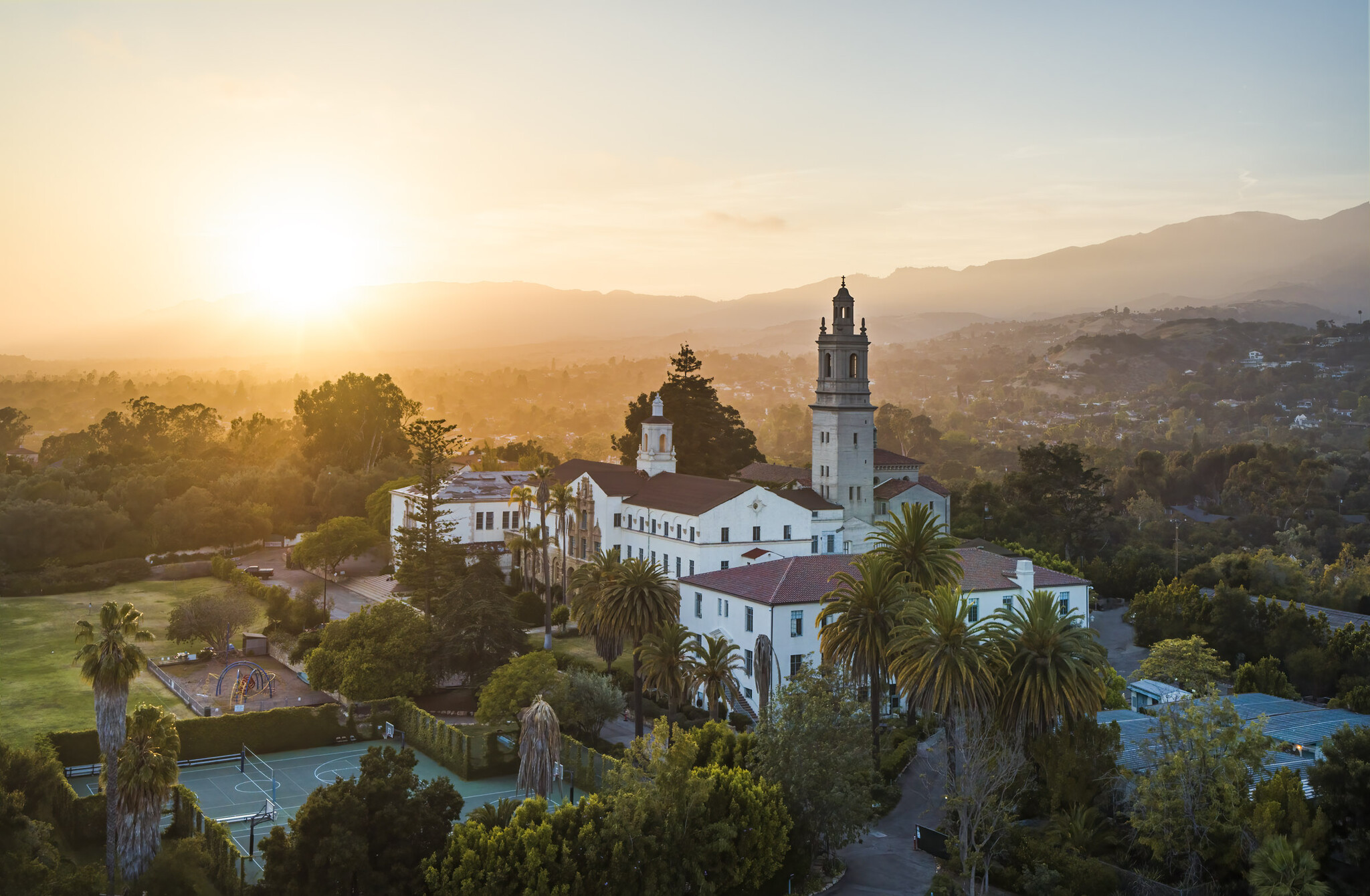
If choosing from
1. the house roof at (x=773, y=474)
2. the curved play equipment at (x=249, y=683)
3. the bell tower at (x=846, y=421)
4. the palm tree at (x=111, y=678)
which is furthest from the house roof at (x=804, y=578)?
the palm tree at (x=111, y=678)

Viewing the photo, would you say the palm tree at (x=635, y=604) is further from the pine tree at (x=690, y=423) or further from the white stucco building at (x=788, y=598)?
the pine tree at (x=690, y=423)

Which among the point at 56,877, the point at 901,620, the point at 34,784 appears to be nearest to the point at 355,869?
the point at 56,877

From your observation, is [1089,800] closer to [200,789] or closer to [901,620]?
[901,620]

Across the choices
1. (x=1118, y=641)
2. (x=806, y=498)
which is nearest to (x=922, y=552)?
(x=806, y=498)

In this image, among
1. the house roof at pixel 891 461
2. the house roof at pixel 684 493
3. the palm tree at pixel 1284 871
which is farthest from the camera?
the house roof at pixel 891 461

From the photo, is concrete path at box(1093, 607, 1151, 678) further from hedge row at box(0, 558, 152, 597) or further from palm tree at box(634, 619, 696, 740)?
hedge row at box(0, 558, 152, 597)

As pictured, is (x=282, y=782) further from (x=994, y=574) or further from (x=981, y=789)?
(x=994, y=574)
